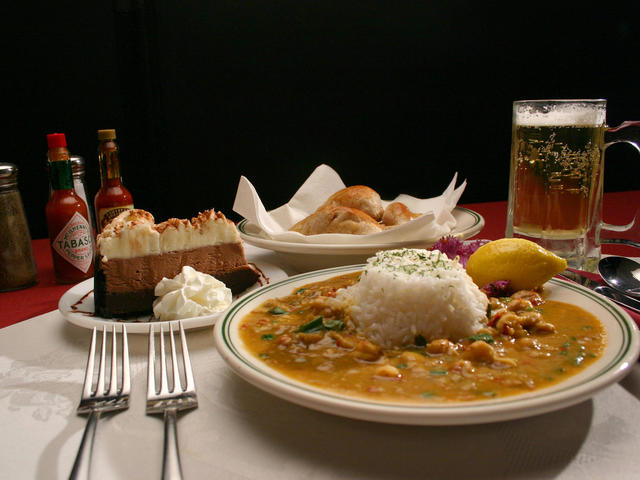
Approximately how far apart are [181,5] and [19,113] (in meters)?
1.30

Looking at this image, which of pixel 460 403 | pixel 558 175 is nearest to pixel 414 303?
pixel 460 403

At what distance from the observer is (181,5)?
379cm

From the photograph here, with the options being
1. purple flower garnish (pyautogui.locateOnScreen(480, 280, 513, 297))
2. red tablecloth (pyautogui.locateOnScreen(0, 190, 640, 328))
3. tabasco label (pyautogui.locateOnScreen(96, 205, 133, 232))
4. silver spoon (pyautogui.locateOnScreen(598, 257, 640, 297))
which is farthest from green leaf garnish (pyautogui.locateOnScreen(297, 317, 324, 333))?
tabasco label (pyautogui.locateOnScreen(96, 205, 133, 232))

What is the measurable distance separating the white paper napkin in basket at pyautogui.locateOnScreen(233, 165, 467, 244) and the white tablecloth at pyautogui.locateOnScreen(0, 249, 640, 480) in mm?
878

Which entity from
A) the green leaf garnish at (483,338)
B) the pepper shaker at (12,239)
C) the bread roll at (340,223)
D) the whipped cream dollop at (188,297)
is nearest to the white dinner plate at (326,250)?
the bread roll at (340,223)

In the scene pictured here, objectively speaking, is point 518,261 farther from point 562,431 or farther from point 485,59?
point 485,59

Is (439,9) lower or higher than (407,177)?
higher

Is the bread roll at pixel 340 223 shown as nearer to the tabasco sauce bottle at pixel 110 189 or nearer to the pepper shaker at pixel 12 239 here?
the tabasco sauce bottle at pixel 110 189

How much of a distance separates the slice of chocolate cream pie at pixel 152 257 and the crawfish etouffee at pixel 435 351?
42cm

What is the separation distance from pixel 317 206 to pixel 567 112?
3.99ft

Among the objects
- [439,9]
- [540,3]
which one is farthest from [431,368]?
[540,3]

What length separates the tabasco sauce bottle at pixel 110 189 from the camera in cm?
228

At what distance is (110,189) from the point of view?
231 cm

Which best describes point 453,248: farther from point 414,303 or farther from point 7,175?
point 7,175
